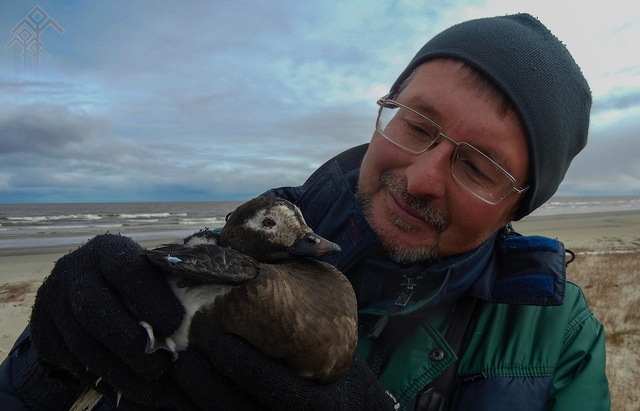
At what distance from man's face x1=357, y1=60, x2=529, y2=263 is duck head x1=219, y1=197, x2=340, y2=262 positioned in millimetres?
590

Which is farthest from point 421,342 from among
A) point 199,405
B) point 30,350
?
point 30,350

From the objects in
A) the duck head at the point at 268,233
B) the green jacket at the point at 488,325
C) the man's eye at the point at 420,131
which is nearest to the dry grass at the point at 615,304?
the green jacket at the point at 488,325

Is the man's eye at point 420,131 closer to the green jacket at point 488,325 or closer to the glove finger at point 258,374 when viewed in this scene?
the green jacket at point 488,325

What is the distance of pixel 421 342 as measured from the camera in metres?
2.24

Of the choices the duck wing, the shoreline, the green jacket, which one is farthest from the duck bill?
the shoreline

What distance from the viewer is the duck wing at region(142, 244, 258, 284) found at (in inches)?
66.4

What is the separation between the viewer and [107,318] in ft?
5.39

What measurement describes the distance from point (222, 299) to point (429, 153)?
4.96ft

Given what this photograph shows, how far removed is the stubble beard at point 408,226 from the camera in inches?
100

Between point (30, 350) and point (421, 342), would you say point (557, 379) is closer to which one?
point (421, 342)

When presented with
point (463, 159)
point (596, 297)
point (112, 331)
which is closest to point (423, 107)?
point (463, 159)

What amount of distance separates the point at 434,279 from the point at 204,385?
4.51 ft

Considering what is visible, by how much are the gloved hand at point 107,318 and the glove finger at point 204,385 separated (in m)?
0.07

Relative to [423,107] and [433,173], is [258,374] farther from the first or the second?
[423,107]
